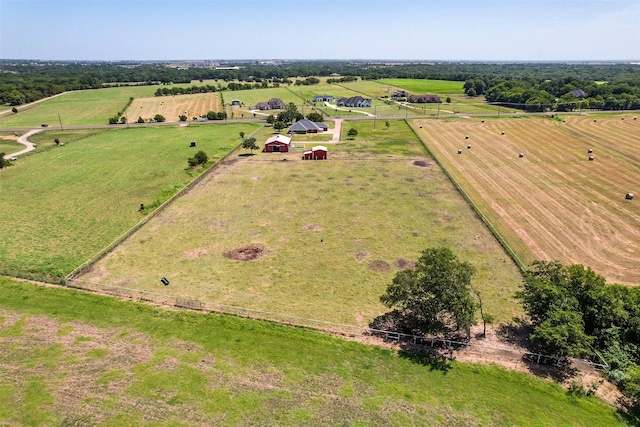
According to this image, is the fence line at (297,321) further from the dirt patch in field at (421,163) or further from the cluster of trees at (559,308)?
the dirt patch in field at (421,163)

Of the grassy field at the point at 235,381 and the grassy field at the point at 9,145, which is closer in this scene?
the grassy field at the point at 235,381

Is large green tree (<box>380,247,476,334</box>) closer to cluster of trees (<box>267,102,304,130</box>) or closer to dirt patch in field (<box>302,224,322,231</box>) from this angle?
dirt patch in field (<box>302,224,322,231</box>)

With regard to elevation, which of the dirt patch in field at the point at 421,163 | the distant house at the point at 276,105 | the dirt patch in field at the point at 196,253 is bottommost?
the dirt patch in field at the point at 196,253

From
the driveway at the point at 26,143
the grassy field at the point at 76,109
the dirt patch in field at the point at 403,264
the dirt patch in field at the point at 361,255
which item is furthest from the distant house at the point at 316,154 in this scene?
the grassy field at the point at 76,109

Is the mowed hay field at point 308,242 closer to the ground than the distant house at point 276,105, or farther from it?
closer to the ground

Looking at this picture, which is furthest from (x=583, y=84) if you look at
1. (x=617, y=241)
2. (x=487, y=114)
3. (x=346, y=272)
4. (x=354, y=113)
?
(x=346, y=272)

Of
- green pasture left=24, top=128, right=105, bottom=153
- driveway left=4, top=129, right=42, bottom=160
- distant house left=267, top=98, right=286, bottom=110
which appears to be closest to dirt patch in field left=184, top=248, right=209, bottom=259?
driveway left=4, top=129, right=42, bottom=160
